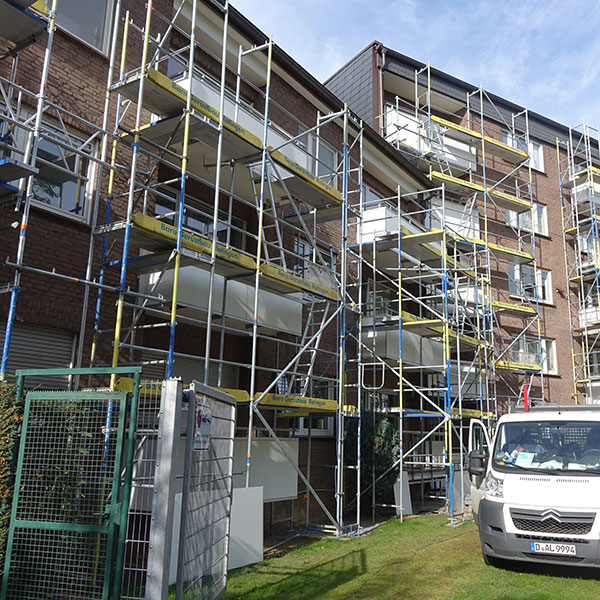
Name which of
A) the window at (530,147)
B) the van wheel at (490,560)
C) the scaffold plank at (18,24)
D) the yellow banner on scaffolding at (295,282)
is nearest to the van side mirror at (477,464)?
the van wheel at (490,560)

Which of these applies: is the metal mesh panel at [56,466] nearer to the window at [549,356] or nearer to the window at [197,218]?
the window at [197,218]

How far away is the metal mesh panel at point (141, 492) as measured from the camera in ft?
17.4

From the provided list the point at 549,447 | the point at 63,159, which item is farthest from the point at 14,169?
the point at 549,447

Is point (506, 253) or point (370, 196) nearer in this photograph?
point (370, 196)

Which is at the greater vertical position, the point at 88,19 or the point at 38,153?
the point at 88,19

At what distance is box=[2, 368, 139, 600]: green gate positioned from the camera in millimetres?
4578

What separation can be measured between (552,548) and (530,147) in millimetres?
24212

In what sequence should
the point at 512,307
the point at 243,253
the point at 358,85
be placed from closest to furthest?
the point at 243,253 < the point at 512,307 < the point at 358,85

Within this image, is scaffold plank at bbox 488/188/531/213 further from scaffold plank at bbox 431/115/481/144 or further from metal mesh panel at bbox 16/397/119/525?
metal mesh panel at bbox 16/397/119/525

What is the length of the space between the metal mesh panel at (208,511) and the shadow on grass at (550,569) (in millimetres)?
4360

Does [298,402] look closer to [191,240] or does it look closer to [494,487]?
[191,240]

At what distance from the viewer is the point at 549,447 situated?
8414 millimetres

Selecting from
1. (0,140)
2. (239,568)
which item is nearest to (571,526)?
(239,568)

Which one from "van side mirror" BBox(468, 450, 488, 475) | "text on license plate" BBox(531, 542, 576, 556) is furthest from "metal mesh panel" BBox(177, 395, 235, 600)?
"van side mirror" BBox(468, 450, 488, 475)
